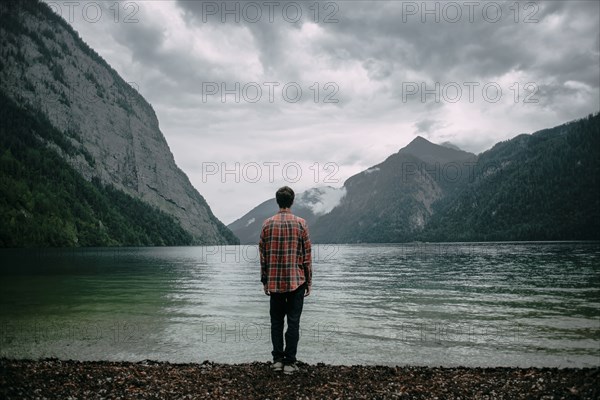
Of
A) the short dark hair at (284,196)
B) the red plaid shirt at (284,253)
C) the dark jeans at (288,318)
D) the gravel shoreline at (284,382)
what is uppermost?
the short dark hair at (284,196)

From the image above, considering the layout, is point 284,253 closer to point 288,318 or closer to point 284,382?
point 288,318

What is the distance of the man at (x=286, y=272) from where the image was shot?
1020 cm

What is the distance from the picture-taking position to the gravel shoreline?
8.80 metres

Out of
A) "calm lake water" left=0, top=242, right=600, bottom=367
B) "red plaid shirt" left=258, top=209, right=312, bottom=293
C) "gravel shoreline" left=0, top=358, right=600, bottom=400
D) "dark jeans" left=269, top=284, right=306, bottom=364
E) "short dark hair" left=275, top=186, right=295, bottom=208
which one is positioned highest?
"short dark hair" left=275, top=186, right=295, bottom=208

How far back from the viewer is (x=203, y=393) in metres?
8.84

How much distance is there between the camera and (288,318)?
33.7ft

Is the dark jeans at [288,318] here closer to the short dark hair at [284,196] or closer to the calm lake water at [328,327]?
the short dark hair at [284,196]

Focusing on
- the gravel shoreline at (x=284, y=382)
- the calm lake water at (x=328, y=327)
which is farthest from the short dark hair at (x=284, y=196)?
the calm lake water at (x=328, y=327)

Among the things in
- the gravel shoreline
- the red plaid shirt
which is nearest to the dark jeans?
the red plaid shirt

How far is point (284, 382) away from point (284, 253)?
2979 millimetres

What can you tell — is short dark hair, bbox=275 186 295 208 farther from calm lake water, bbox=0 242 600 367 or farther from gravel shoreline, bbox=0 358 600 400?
calm lake water, bbox=0 242 600 367

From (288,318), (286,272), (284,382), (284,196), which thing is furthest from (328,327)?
(284,196)

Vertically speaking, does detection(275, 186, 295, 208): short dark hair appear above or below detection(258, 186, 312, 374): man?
above

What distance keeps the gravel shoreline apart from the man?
2.25ft
